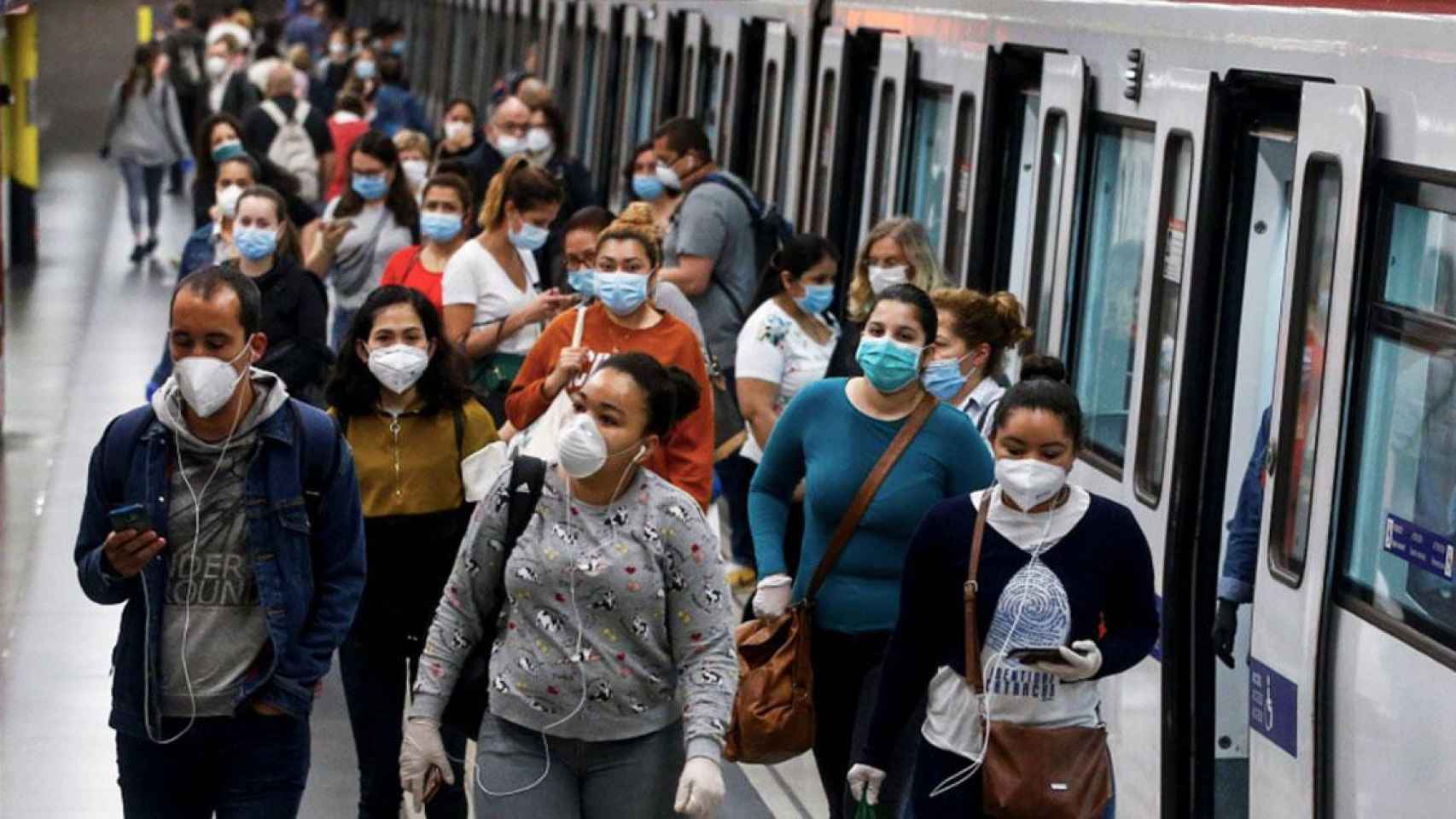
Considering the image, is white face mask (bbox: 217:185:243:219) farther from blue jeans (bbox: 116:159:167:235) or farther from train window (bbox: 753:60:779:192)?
blue jeans (bbox: 116:159:167:235)

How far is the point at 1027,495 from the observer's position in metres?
5.49

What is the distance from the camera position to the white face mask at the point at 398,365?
22.5 ft

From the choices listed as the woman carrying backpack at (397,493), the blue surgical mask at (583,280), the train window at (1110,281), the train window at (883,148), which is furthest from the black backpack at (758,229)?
the woman carrying backpack at (397,493)

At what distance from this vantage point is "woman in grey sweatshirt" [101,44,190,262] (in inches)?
923

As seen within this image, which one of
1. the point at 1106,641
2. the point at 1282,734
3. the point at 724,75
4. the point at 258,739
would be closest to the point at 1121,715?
the point at 1282,734

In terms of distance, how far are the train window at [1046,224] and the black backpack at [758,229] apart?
253cm

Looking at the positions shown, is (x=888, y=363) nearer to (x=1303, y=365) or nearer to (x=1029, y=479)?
(x=1303, y=365)

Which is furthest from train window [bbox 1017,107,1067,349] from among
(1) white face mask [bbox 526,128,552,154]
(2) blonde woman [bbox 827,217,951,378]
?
(1) white face mask [bbox 526,128,552,154]

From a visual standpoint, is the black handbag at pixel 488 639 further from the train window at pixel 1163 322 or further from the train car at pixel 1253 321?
the train window at pixel 1163 322

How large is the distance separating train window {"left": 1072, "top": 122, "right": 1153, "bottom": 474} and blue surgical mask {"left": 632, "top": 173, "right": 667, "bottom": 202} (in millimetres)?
4477

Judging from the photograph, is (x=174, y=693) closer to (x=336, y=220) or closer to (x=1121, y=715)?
(x=1121, y=715)

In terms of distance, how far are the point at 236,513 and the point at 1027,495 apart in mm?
1489

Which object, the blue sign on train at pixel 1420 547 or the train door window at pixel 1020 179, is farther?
the train door window at pixel 1020 179

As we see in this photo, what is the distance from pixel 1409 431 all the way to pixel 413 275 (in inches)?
191
